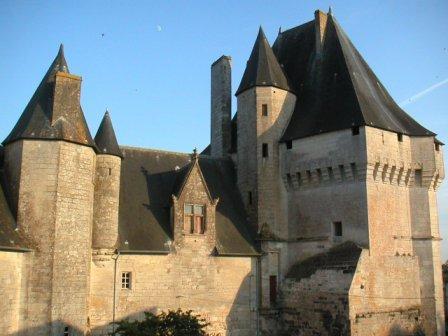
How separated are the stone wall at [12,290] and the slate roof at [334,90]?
530 inches

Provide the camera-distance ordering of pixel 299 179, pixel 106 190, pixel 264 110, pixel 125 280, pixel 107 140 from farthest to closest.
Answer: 1. pixel 264 110
2. pixel 299 179
3. pixel 107 140
4. pixel 106 190
5. pixel 125 280

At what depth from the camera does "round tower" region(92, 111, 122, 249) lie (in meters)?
20.9

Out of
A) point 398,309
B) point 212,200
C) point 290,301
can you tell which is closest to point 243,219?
point 212,200

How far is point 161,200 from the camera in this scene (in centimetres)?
2397

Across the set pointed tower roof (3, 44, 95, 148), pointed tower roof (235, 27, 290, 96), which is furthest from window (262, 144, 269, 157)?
pointed tower roof (3, 44, 95, 148)

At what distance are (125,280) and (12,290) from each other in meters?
4.74

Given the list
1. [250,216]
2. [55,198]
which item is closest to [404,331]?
[250,216]

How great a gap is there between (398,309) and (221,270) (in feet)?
25.3

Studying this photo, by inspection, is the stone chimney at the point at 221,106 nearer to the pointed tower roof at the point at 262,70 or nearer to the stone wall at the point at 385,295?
the pointed tower roof at the point at 262,70

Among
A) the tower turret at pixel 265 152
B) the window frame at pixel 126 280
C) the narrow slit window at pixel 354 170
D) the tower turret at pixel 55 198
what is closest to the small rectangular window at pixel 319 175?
the narrow slit window at pixel 354 170

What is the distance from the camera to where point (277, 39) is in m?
32.0

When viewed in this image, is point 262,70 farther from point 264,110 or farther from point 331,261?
point 331,261

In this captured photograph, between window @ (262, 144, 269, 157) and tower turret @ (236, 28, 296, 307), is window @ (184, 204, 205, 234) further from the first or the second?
window @ (262, 144, 269, 157)

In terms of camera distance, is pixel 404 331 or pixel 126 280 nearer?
pixel 126 280
